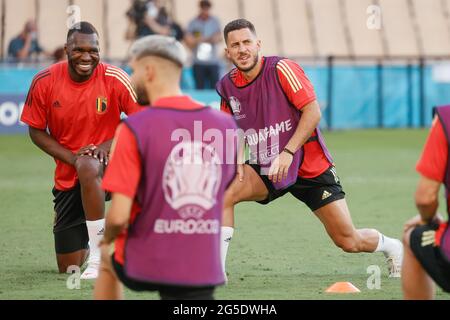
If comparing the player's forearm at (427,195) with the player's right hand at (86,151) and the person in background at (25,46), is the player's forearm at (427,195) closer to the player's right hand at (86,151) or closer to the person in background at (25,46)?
the player's right hand at (86,151)

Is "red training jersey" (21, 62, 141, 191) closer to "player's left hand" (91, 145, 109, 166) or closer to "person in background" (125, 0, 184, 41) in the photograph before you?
"player's left hand" (91, 145, 109, 166)

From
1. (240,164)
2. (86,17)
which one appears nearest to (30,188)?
(240,164)

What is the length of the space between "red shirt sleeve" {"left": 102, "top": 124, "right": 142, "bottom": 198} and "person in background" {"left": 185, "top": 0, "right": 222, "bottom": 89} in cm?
1757

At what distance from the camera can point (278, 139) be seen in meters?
9.13

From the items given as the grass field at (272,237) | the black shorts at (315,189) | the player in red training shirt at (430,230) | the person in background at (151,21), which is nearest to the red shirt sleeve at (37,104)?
the grass field at (272,237)

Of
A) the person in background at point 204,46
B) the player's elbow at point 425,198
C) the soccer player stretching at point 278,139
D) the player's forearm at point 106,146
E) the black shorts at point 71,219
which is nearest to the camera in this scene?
the player's elbow at point 425,198

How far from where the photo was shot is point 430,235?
6312mm

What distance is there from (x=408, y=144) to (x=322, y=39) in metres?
9.25

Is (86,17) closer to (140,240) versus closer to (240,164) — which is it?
(240,164)

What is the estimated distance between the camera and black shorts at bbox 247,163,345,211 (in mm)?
9102

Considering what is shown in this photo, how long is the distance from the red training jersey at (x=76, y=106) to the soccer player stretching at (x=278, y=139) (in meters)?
0.94

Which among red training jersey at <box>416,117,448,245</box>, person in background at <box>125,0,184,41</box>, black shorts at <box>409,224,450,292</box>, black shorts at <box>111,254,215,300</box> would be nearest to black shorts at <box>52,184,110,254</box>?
black shorts at <box>111,254,215,300</box>

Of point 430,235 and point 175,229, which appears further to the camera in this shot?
point 430,235

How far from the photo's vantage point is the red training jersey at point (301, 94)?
8.91 meters
